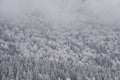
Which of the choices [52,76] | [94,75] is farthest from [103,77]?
[52,76]

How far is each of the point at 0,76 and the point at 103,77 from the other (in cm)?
8074

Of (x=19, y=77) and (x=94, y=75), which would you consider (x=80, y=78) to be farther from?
(x=19, y=77)

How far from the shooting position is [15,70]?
189 metres

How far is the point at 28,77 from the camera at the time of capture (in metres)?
178

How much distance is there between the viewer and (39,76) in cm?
18912

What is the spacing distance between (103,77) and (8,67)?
75.4 metres

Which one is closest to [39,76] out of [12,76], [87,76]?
[12,76]

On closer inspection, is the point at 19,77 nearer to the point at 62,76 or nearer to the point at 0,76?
the point at 0,76

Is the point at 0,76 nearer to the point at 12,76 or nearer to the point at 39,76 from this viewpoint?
the point at 12,76

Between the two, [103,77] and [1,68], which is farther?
[103,77]

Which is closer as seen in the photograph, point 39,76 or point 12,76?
point 12,76

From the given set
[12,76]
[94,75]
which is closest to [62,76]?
[94,75]

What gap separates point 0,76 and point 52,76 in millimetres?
40069

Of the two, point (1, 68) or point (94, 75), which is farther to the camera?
point (94, 75)
